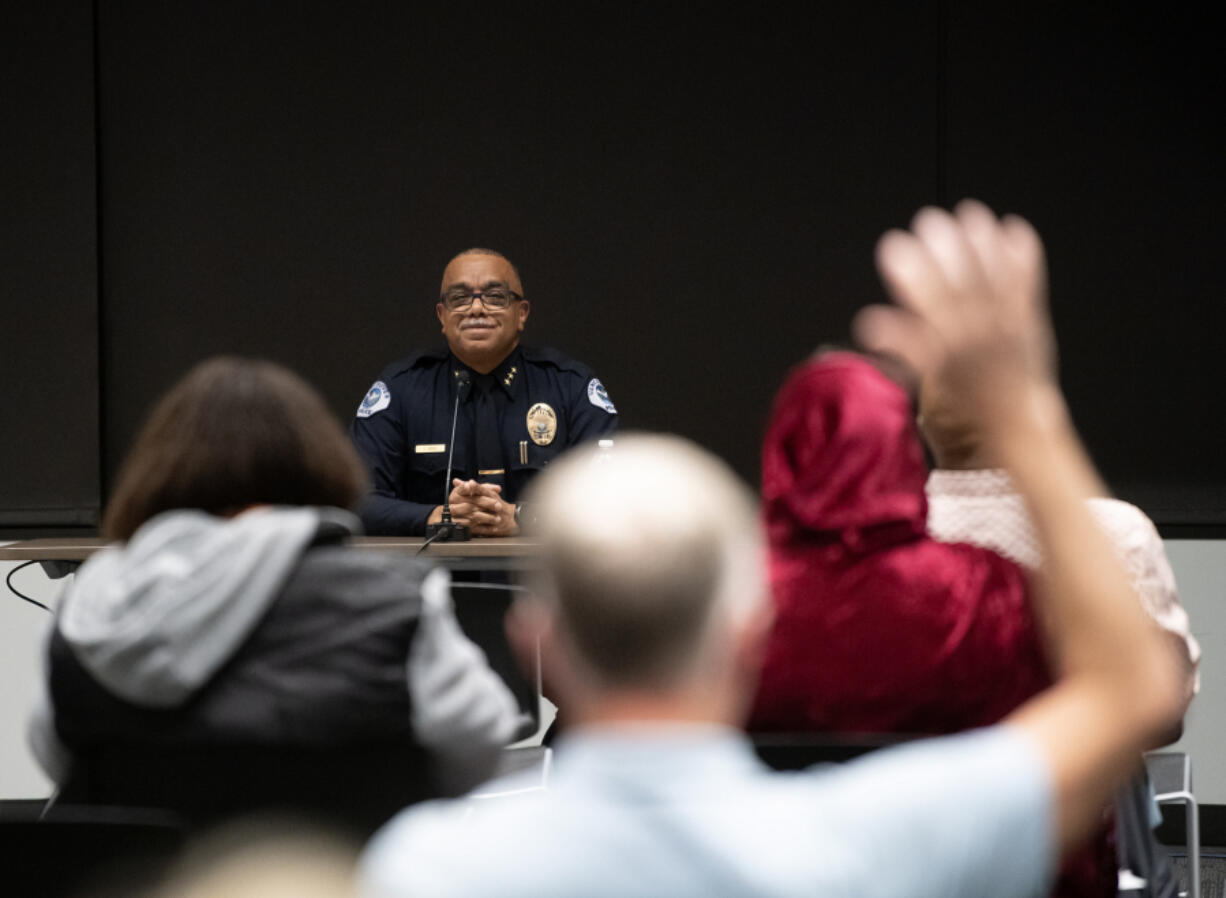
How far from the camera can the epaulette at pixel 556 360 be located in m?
4.00

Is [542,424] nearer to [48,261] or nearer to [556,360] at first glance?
[556,360]

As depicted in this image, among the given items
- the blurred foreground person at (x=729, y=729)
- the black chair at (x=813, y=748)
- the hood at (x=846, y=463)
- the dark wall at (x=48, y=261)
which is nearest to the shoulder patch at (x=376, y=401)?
the dark wall at (x=48, y=261)

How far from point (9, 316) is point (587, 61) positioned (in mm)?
2075

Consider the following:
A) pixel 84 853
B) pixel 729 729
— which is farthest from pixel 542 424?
pixel 729 729

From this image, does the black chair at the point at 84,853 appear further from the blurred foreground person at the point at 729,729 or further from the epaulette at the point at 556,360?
the epaulette at the point at 556,360

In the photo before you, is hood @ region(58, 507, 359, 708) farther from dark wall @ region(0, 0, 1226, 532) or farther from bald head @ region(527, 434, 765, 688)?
dark wall @ region(0, 0, 1226, 532)

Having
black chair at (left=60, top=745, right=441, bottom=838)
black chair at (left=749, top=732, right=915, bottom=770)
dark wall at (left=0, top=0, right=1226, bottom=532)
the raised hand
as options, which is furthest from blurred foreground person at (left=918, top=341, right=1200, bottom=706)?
dark wall at (left=0, top=0, right=1226, bottom=532)

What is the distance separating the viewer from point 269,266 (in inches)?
180

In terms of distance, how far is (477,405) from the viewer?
3.91 meters

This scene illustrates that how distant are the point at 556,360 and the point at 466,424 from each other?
13.8 inches

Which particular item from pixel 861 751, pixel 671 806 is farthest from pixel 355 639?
pixel 671 806

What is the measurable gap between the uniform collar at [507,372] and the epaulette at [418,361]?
42mm

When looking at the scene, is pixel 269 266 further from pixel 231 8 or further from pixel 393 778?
pixel 393 778

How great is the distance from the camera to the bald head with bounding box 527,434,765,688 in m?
0.71
